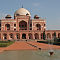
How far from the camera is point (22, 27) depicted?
64.1 m

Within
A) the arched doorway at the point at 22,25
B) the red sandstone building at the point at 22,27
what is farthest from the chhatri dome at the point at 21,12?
the arched doorway at the point at 22,25

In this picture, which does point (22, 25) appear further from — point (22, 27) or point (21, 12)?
point (21, 12)

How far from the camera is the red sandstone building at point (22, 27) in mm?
56594

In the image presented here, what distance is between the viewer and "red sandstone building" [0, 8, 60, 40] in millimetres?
56594

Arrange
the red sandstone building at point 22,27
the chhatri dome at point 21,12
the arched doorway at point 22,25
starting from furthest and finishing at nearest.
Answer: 1. the chhatri dome at point 21,12
2. the arched doorway at point 22,25
3. the red sandstone building at point 22,27

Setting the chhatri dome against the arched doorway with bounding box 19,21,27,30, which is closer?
the arched doorway with bounding box 19,21,27,30

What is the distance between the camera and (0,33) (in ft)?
183

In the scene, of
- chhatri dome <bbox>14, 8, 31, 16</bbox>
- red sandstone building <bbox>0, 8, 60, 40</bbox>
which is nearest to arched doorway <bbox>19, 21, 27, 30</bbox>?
red sandstone building <bbox>0, 8, 60, 40</bbox>

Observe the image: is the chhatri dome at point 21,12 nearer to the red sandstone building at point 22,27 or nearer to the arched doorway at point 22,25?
the red sandstone building at point 22,27

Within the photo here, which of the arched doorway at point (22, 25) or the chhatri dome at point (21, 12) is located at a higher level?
the chhatri dome at point (21, 12)

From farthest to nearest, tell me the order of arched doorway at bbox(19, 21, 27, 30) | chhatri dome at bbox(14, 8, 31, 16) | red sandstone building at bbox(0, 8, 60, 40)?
chhatri dome at bbox(14, 8, 31, 16) < arched doorway at bbox(19, 21, 27, 30) < red sandstone building at bbox(0, 8, 60, 40)

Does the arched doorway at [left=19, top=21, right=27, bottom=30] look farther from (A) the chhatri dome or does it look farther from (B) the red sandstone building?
(A) the chhatri dome

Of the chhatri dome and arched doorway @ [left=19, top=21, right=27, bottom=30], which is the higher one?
the chhatri dome

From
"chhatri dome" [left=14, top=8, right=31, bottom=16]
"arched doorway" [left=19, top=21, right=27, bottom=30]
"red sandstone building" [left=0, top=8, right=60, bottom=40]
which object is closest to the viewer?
"red sandstone building" [left=0, top=8, right=60, bottom=40]
